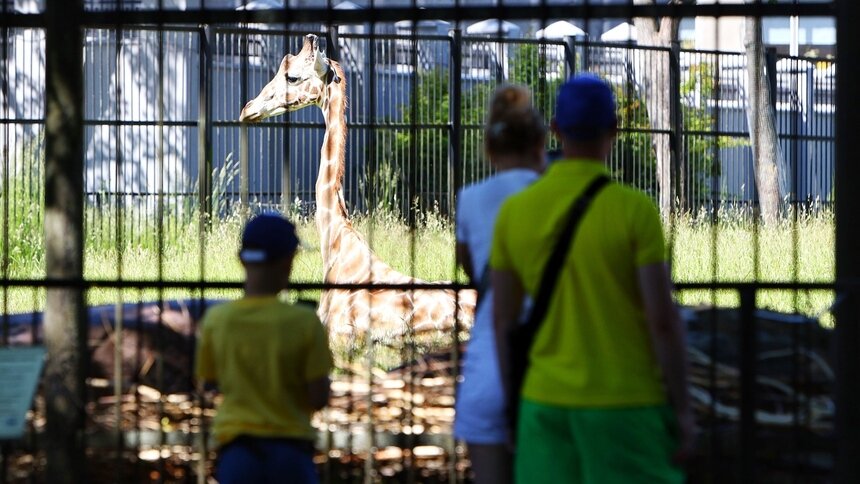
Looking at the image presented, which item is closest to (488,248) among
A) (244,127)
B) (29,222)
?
(244,127)

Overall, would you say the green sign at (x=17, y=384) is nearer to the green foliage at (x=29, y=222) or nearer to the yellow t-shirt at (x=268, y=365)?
the yellow t-shirt at (x=268, y=365)

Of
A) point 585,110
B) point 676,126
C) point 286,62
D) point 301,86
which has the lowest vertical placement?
point 585,110

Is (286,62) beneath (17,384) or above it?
above

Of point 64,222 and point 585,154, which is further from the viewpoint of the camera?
point 64,222

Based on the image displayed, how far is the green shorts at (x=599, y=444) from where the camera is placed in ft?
10.6

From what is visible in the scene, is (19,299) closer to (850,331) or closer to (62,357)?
(62,357)

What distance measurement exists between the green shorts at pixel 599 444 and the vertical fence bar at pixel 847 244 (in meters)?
1.12

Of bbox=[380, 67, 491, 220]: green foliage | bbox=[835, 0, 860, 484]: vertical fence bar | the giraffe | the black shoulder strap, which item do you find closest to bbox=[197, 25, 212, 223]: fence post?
the giraffe

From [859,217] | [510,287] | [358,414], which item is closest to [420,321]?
[358,414]

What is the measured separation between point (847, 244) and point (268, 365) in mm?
1972

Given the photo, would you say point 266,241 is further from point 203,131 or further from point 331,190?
point 331,190

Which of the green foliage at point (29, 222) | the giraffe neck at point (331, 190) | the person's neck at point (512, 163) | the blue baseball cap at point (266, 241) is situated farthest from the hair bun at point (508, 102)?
the green foliage at point (29, 222)

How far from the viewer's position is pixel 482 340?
378 cm

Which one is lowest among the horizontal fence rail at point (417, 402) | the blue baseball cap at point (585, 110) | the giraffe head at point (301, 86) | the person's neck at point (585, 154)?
the horizontal fence rail at point (417, 402)
